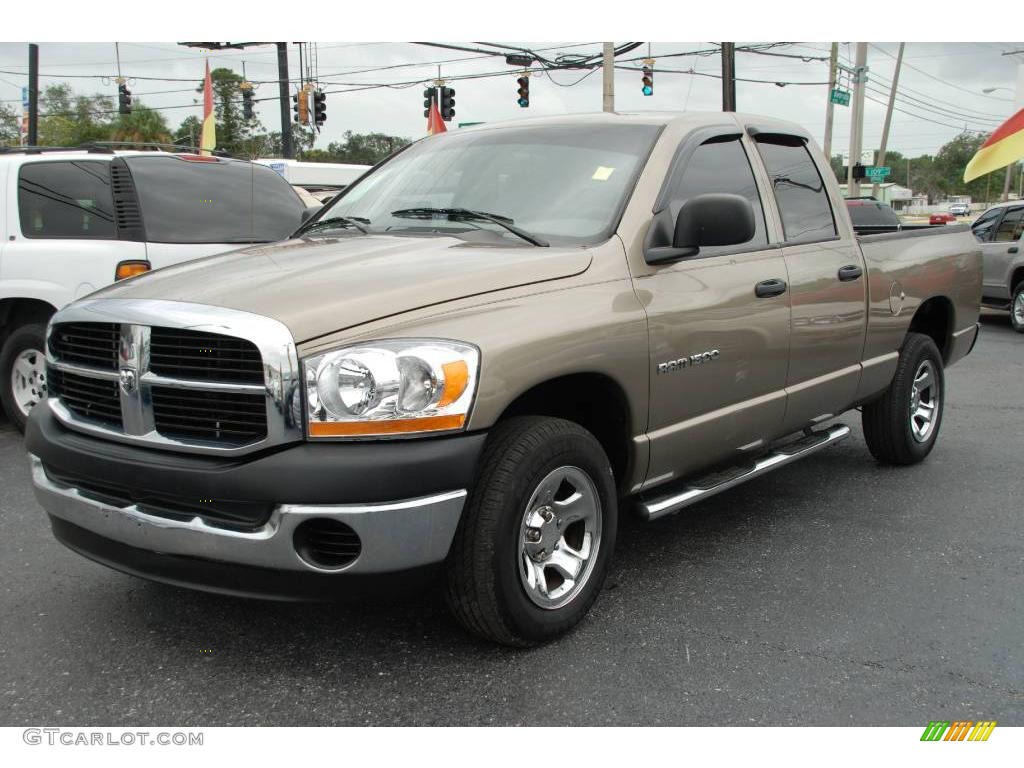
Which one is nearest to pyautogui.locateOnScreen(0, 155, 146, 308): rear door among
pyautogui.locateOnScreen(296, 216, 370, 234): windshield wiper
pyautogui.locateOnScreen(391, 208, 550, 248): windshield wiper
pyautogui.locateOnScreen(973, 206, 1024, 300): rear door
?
pyautogui.locateOnScreen(296, 216, 370, 234): windshield wiper

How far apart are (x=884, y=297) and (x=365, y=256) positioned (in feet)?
9.73

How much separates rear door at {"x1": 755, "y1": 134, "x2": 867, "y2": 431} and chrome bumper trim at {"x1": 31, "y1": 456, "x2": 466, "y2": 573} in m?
2.17

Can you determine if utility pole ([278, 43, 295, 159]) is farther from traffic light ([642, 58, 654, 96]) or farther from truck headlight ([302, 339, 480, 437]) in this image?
truck headlight ([302, 339, 480, 437])

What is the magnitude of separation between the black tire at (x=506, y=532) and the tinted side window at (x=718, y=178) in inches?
47.3

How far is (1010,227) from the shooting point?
1302cm

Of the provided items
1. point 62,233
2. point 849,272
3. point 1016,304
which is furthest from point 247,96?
point 849,272

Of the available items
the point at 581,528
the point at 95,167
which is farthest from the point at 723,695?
the point at 95,167

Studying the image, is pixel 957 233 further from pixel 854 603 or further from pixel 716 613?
pixel 716 613

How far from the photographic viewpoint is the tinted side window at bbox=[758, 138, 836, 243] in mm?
4543

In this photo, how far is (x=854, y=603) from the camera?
371cm

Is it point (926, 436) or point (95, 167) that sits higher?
point (95, 167)

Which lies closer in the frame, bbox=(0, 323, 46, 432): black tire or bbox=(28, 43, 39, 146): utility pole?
bbox=(0, 323, 46, 432): black tire

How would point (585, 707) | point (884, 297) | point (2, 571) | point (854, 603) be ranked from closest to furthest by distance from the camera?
point (585, 707) < point (854, 603) < point (2, 571) < point (884, 297)

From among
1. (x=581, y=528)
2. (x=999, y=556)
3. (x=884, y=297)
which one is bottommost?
(x=999, y=556)
